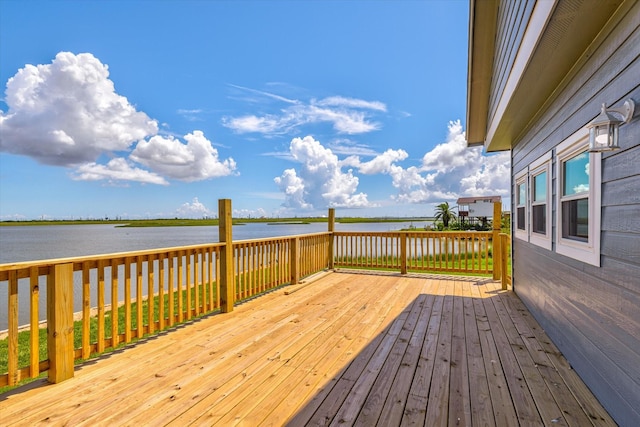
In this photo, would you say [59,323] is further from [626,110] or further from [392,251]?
[392,251]

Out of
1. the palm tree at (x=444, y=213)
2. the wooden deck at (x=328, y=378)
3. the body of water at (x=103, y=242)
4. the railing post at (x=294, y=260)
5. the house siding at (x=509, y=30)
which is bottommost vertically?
the body of water at (x=103, y=242)

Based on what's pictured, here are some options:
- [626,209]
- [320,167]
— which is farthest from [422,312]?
[320,167]

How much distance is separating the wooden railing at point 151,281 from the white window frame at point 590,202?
9.05ft

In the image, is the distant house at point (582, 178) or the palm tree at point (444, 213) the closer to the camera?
the distant house at point (582, 178)

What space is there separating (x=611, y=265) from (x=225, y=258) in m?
3.53

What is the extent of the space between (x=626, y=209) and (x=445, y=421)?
149 cm

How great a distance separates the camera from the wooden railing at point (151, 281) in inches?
81.4

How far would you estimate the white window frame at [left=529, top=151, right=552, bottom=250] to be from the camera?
2947mm

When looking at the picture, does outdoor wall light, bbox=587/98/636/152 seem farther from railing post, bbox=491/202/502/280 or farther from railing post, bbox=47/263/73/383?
railing post, bbox=491/202/502/280

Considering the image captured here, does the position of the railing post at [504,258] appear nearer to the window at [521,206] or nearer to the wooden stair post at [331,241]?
the window at [521,206]

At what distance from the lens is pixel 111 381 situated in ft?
6.93

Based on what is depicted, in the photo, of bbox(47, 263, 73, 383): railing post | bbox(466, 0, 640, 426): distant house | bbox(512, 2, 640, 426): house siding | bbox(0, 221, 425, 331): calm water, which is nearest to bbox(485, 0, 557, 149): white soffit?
bbox(466, 0, 640, 426): distant house

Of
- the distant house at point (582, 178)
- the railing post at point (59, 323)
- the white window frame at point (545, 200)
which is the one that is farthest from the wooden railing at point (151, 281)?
the distant house at point (582, 178)

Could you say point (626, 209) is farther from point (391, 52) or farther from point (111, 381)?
point (391, 52)
